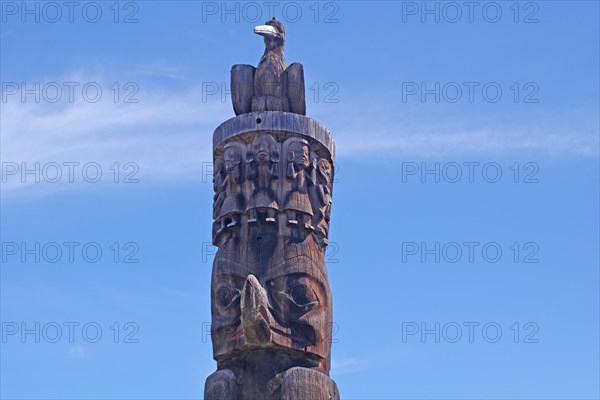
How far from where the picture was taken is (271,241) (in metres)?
14.8

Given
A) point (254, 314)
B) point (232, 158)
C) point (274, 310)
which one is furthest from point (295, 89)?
point (254, 314)

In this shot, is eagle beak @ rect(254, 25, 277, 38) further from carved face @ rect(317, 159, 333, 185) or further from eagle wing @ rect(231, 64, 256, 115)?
carved face @ rect(317, 159, 333, 185)

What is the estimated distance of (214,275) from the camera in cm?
1488

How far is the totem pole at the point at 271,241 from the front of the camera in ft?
46.2

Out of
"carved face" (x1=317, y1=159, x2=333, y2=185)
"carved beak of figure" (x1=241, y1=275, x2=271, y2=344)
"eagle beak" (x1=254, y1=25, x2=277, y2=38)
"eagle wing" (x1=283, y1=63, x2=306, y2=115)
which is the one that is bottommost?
"carved beak of figure" (x1=241, y1=275, x2=271, y2=344)

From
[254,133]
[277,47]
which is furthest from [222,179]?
[277,47]

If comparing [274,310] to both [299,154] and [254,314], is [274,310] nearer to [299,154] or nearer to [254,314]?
[254,314]

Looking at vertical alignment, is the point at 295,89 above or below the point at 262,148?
above

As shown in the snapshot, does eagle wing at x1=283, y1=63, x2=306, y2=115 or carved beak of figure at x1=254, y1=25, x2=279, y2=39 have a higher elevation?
carved beak of figure at x1=254, y1=25, x2=279, y2=39

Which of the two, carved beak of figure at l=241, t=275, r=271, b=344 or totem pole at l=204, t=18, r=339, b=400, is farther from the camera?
totem pole at l=204, t=18, r=339, b=400

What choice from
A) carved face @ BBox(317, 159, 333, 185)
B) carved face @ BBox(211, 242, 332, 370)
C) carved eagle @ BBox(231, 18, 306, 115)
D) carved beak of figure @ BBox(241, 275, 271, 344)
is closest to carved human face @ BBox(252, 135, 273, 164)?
carved eagle @ BBox(231, 18, 306, 115)

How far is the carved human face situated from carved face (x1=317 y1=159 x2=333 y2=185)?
63 cm

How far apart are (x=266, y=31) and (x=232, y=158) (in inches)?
67.9

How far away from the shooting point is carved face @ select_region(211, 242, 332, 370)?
1406cm
